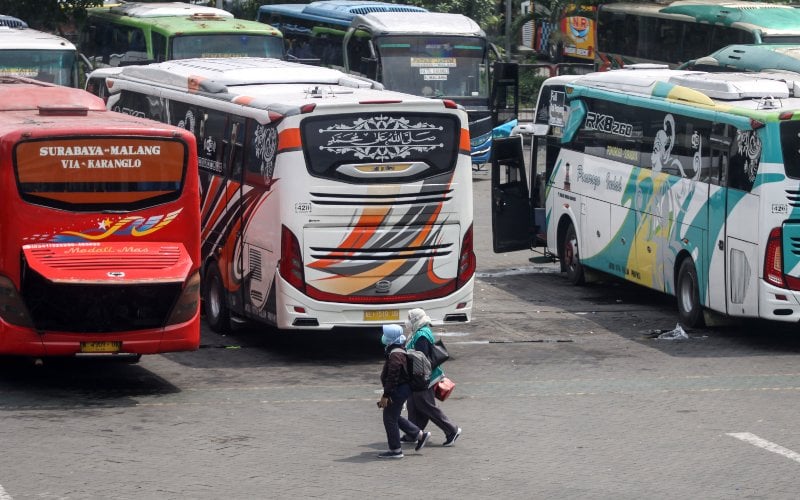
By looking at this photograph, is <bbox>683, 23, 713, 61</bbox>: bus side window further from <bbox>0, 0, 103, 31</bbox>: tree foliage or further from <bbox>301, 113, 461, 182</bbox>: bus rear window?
<bbox>301, 113, 461, 182</bbox>: bus rear window

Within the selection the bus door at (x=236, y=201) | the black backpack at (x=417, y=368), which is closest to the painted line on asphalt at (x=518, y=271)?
A: the bus door at (x=236, y=201)

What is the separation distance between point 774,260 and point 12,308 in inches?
349

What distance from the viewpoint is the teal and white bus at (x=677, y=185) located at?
18.3m

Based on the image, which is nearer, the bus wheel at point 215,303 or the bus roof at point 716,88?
the bus roof at point 716,88

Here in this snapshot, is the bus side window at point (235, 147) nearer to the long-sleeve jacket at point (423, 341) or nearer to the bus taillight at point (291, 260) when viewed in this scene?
the bus taillight at point (291, 260)

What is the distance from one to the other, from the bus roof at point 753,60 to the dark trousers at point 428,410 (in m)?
15.8

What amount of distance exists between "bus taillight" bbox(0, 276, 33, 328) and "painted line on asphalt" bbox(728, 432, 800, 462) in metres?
6.97

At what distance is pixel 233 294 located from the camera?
19062 mm

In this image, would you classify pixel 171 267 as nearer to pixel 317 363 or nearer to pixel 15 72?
pixel 317 363

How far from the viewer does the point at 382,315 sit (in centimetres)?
1761

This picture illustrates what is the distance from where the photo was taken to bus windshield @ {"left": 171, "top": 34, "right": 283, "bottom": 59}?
33.1m

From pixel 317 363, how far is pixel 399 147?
2768 millimetres

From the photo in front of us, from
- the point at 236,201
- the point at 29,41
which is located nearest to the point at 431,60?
the point at 29,41

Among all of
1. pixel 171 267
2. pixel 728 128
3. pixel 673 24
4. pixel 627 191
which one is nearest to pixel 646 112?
pixel 627 191
